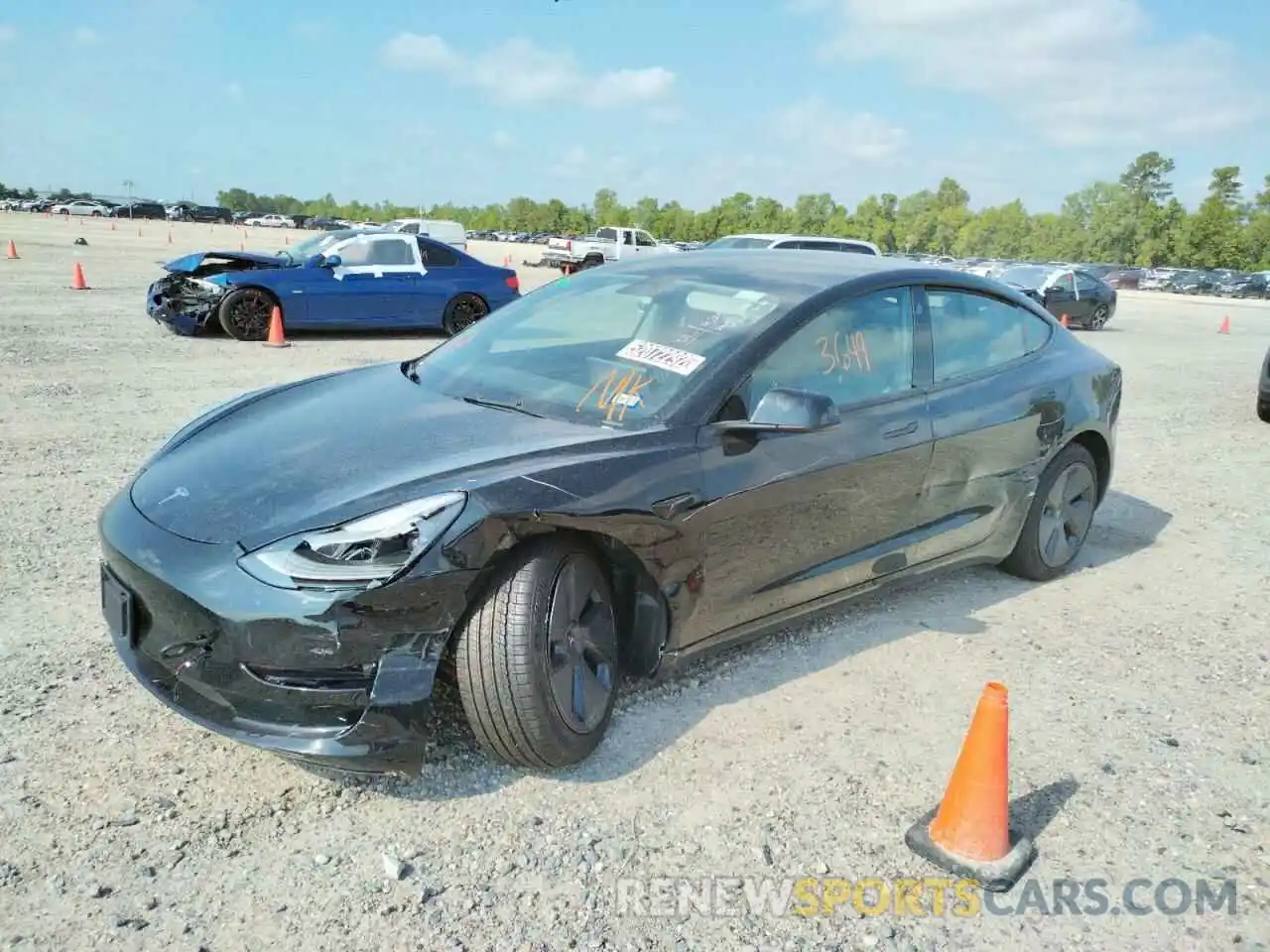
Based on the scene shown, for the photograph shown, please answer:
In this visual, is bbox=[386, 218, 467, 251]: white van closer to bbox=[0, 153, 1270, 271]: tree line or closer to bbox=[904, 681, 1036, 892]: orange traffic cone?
bbox=[904, 681, 1036, 892]: orange traffic cone

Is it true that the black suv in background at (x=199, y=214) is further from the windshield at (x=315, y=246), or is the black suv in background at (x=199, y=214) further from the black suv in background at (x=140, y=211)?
the windshield at (x=315, y=246)

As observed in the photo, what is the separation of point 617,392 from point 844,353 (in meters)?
0.96

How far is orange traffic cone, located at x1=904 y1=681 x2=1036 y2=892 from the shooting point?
2.74 m

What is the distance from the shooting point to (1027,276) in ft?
67.7

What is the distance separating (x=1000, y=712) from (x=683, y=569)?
104 centimetres

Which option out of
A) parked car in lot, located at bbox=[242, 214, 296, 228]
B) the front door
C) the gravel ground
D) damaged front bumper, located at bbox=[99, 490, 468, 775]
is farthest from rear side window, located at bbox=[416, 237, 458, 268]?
parked car in lot, located at bbox=[242, 214, 296, 228]

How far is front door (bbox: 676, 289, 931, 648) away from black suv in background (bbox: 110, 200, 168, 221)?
3812 inches

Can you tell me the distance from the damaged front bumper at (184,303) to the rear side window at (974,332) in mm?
10185

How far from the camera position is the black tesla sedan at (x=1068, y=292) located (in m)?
20.2

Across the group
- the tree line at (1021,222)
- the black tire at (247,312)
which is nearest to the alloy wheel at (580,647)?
the black tire at (247,312)

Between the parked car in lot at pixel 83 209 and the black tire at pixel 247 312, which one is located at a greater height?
the parked car in lot at pixel 83 209

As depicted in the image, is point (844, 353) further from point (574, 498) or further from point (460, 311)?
point (460, 311)

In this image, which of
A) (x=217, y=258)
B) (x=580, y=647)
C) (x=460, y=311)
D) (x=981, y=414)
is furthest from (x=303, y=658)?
(x=460, y=311)

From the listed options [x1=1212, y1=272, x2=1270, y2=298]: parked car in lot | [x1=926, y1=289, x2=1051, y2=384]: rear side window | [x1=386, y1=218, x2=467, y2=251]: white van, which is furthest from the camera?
[x1=1212, y1=272, x2=1270, y2=298]: parked car in lot
